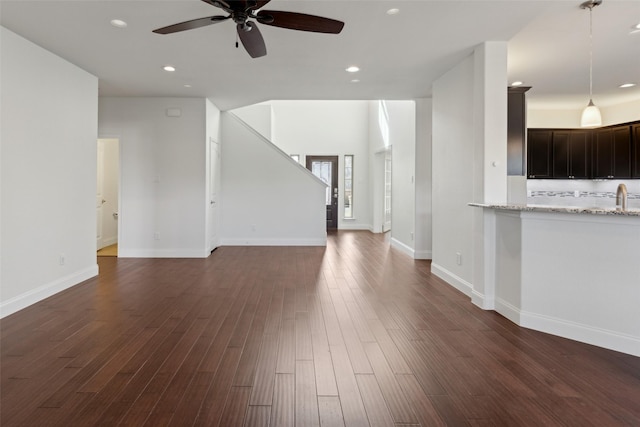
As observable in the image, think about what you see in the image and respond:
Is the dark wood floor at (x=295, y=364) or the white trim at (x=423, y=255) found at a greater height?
the white trim at (x=423, y=255)

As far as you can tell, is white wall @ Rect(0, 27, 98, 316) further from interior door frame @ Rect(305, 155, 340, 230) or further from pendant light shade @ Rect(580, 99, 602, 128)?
interior door frame @ Rect(305, 155, 340, 230)

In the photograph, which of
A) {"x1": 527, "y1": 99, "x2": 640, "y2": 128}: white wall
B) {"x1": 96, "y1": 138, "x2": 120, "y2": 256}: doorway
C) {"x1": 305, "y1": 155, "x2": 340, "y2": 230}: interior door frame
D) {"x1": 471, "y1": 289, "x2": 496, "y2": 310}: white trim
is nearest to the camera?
{"x1": 471, "y1": 289, "x2": 496, "y2": 310}: white trim

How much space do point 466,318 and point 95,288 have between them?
4.13m

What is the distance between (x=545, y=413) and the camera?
1.80 m

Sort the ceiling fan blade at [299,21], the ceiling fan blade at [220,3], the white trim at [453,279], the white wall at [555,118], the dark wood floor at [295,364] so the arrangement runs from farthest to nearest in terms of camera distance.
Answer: the white wall at [555,118] → the white trim at [453,279] → the ceiling fan blade at [299,21] → the ceiling fan blade at [220,3] → the dark wood floor at [295,364]

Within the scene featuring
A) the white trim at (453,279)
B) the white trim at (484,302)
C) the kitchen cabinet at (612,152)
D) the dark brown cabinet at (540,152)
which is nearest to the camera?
the white trim at (484,302)

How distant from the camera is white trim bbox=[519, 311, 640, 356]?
2.49 metres

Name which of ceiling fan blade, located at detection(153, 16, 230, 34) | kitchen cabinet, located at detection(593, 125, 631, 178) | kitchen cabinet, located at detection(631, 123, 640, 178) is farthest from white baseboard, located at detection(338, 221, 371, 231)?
ceiling fan blade, located at detection(153, 16, 230, 34)

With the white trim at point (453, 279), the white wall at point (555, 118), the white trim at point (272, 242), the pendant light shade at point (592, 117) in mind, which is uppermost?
the white wall at point (555, 118)

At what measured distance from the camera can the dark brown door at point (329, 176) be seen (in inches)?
412

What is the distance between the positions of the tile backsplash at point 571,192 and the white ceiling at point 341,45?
1.69 m

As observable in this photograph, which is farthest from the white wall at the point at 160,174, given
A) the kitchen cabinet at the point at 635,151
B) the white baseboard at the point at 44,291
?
the kitchen cabinet at the point at 635,151

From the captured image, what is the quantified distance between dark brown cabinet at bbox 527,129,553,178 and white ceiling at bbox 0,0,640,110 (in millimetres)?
902

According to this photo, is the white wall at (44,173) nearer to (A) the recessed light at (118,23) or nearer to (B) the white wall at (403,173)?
(A) the recessed light at (118,23)
